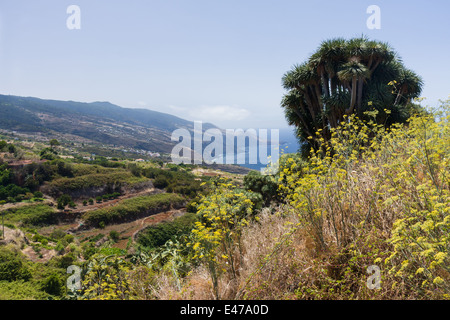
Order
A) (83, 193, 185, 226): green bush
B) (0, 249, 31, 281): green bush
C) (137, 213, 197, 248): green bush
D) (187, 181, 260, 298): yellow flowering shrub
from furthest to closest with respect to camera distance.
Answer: (83, 193, 185, 226): green bush → (137, 213, 197, 248): green bush → (0, 249, 31, 281): green bush → (187, 181, 260, 298): yellow flowering shrub

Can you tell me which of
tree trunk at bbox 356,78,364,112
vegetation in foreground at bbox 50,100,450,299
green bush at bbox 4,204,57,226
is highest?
tree trunk at bbox 356,78,364,112

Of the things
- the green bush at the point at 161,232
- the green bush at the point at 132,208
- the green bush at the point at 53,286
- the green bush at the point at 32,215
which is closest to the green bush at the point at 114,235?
the green bush at the point at 161,232

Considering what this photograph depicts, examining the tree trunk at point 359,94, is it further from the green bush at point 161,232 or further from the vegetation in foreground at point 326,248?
the green bush at point 161,232

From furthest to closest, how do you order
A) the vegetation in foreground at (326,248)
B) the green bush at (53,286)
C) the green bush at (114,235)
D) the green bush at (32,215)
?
the green bush at (32,215) < the green bush at (114,235) < the green bush at (53,286) < the vegetation in foreground at (326,248)

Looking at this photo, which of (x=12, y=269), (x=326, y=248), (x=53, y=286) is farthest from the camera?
(x=12, y=269)

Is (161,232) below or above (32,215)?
below

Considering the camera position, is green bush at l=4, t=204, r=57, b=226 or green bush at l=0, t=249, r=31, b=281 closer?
green bush at l=0, t=249, r=31, b=281

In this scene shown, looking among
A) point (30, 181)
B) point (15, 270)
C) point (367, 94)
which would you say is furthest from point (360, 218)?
point (30, 181)

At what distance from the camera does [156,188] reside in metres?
74.6

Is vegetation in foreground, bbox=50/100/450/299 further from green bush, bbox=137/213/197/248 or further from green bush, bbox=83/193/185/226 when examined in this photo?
green bush, bbox=83/193/185/226

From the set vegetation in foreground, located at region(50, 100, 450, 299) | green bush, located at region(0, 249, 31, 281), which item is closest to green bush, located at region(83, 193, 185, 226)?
green bush, located at region(0, 249, 31, 281)

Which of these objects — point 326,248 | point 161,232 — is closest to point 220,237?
point 326,248

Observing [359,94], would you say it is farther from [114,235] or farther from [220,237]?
[114,235]

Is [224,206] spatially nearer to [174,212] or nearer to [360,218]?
[360,218]
